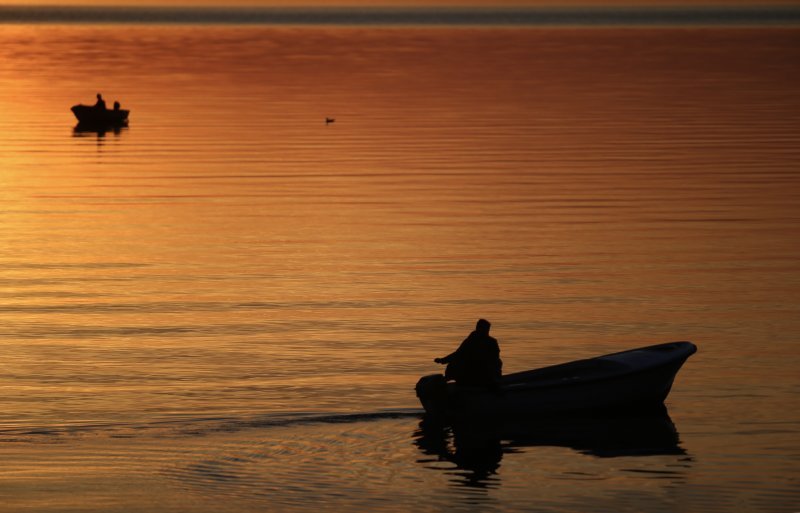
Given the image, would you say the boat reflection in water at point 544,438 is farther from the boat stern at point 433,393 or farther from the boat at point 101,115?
the boat at point 101,115

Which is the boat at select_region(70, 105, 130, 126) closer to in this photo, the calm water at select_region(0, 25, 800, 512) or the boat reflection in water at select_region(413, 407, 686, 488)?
the calm water at select_region(0, 25, 800, 512)

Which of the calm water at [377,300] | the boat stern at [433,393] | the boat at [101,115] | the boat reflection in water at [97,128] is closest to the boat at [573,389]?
the boat stern at [433,393]

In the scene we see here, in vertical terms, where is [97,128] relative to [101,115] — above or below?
below

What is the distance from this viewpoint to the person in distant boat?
2761 cm

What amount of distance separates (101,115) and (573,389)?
58.0 meters

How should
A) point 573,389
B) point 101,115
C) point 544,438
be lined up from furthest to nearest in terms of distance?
1. point 101,115
2. point 573,389
3. point 544,438

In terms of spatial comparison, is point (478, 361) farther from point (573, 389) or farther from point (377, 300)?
point (377, 300)

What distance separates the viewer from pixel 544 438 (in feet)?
89.7

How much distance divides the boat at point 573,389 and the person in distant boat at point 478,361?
0.50 feet

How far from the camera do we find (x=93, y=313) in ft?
121

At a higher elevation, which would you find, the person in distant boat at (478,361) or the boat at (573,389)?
the person in distant boat at (478,361)

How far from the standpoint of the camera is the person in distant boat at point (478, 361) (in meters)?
27.6

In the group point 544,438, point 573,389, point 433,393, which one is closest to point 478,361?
point 433,393

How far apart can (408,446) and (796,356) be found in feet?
32.3
